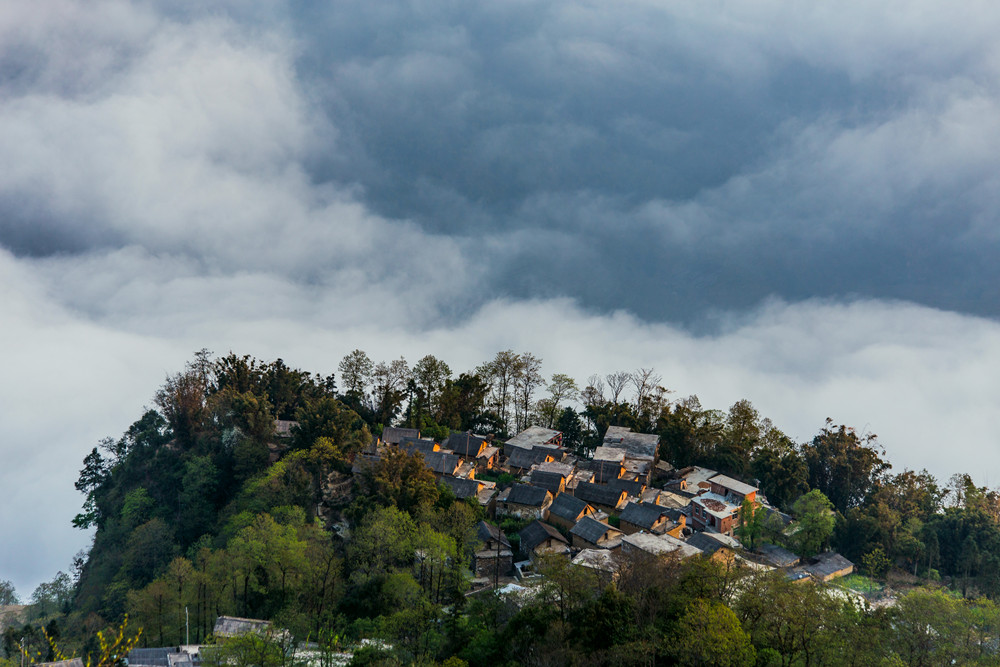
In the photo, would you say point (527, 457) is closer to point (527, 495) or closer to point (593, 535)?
point (527, 495)

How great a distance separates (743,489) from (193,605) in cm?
4409

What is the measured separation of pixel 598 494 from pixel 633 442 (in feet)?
40.7

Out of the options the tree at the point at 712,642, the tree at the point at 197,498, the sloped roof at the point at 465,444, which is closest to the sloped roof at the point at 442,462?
the sloped roof at the point at 465,444

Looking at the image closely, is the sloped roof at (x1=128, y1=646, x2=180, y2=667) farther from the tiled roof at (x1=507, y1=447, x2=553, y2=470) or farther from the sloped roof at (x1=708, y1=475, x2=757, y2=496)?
the sloped roof at (x1=708, y1=475, x2=757, y2=496)

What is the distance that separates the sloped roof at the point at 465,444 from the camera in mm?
67562

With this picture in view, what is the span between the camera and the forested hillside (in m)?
29.3

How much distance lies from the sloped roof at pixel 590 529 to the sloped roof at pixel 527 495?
448cm

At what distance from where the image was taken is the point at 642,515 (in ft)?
178

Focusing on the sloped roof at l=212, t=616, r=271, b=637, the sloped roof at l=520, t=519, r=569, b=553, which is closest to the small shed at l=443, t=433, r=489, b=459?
the sloped roof at l=520, t=519, r=569, b=553

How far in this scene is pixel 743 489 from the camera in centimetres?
6069

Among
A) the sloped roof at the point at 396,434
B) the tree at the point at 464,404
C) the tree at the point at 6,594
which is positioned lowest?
the tree at the point at 6,594

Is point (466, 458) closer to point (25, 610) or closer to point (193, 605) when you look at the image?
point (193, 605)

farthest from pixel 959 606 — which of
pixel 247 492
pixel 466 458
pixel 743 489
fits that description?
pixel 247 492

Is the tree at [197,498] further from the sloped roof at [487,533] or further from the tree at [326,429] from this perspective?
the sloped roof at [487,533]
